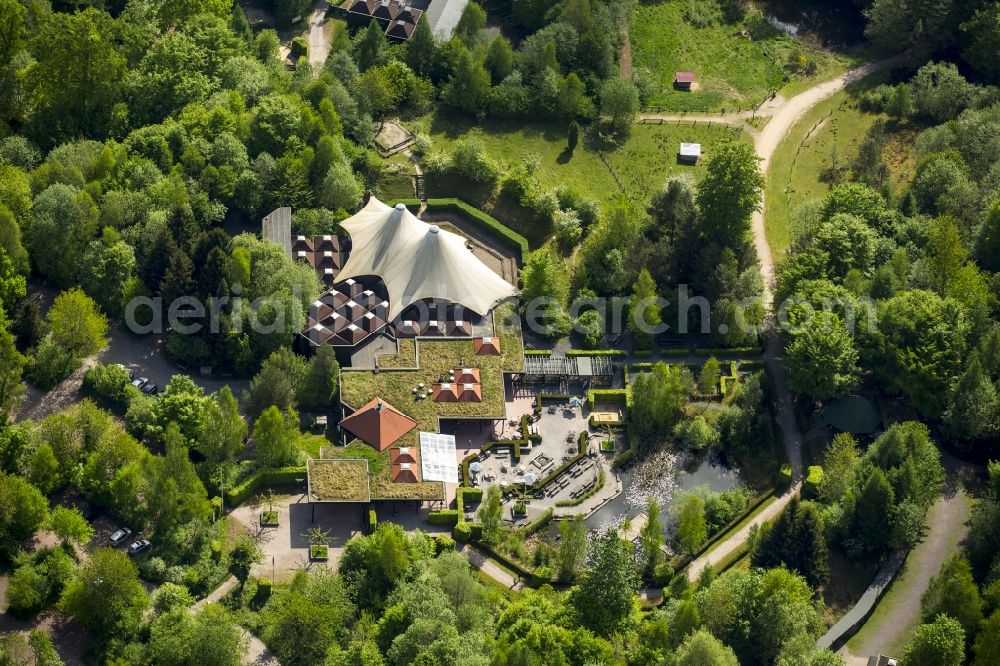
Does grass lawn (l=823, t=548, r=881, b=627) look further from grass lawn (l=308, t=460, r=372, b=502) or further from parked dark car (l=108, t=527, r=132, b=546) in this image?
parked dark car (l=108, t=527, r=132, b=546)

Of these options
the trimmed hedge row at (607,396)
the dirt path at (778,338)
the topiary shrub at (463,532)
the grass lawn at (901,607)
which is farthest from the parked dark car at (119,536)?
the grass lawn at (901,607)

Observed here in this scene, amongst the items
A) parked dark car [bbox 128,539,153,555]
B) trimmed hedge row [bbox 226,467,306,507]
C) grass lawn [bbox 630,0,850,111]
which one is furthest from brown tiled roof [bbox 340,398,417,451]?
grass lawn [bbox 630,0,850,111]

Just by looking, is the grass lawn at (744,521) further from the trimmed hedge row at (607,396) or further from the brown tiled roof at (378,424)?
the brown tiled roof at (378,424)

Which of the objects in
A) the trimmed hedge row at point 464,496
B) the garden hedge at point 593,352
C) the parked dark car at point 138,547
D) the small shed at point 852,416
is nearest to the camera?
the parked dark car at point 138,547

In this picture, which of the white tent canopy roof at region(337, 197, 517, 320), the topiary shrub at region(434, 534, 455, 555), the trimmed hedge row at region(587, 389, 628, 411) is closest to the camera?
the topiary shrub at region(434, 534, 455, 555)

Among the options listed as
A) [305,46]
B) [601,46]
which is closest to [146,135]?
[305,46]

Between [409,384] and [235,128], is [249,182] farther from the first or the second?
[409,384]
